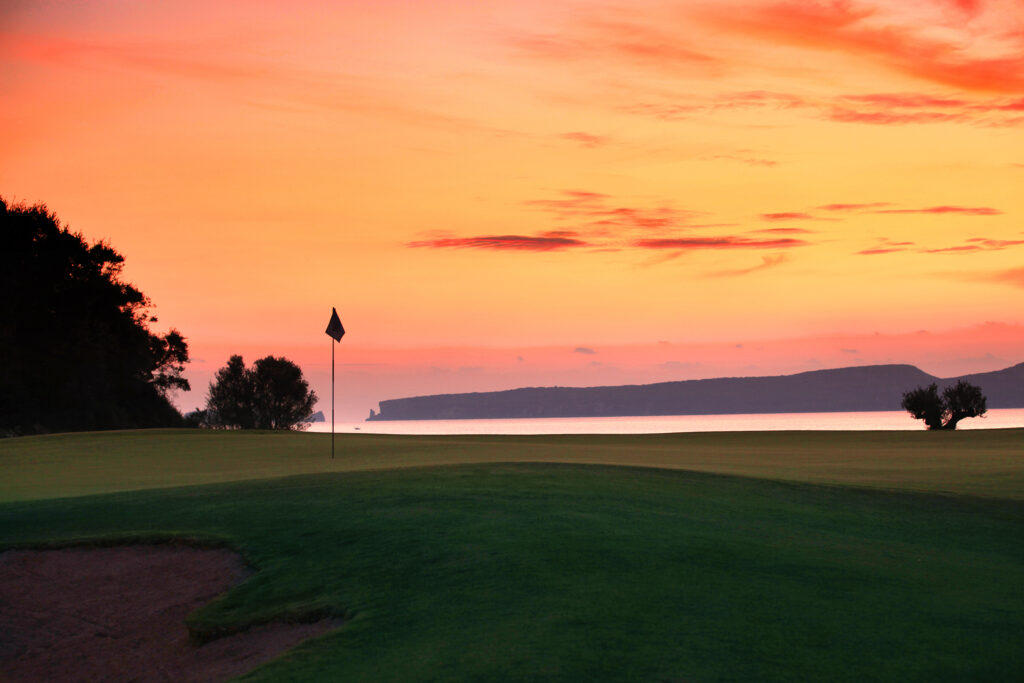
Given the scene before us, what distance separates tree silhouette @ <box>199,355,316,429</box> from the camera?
116 meters

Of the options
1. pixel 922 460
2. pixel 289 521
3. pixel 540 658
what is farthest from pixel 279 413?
pixel 540 658

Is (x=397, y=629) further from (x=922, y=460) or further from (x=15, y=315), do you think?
(x=15, y=315)

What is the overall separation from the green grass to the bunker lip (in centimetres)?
45

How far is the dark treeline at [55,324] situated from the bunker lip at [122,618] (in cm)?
5233

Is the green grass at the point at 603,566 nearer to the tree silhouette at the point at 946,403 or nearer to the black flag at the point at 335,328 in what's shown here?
the black flag at the point at 335,328

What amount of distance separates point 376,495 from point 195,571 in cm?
405

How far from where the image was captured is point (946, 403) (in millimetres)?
65812

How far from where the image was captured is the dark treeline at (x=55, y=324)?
60750mm

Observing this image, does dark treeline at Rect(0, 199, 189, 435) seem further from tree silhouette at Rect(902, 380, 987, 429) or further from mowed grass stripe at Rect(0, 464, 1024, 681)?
tree silhouette at Rect(902, 380, 987, 429)

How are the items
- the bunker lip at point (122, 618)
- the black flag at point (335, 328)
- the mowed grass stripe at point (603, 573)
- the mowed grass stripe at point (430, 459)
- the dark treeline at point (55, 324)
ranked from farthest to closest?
the dark treeline at point (55, 324) → the black flag at point (335, 328) → the mowed grass stripe at point (430, 459) → the bunker lip at point (122, 618) → the mowed grass stripe at point (603, 573)

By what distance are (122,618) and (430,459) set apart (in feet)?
49.7

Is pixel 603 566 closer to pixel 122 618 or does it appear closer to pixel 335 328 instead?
pixel 122 618

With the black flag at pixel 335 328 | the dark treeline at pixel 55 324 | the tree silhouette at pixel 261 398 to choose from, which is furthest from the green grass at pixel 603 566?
the tree silhouette at pixel 261 398

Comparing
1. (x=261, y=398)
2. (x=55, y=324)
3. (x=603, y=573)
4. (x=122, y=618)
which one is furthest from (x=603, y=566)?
(x=261, y=398)
